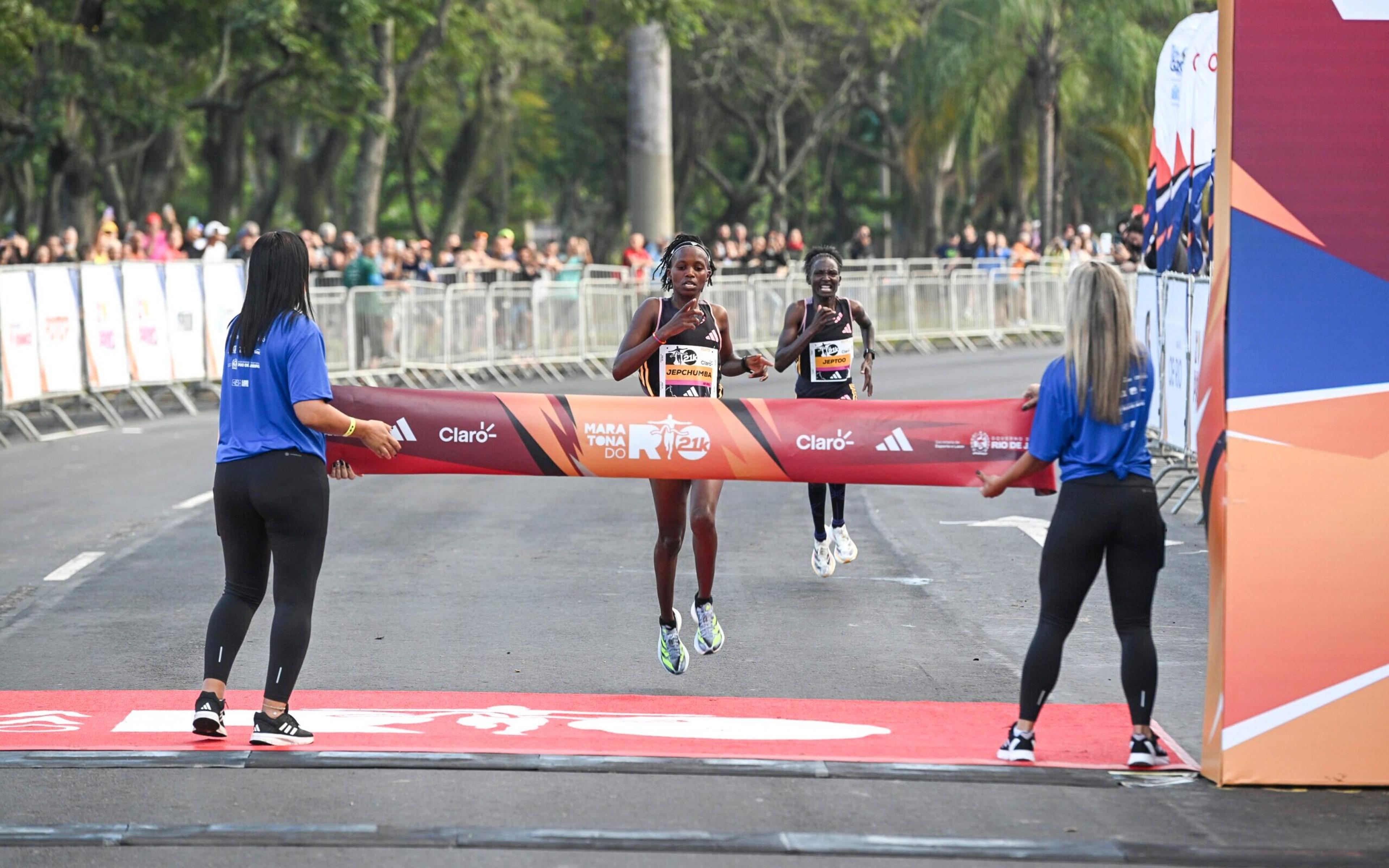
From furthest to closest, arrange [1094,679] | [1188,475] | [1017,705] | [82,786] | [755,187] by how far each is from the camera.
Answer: [755,187], [1188,475], [1094,679], [1017,705], [82,786]

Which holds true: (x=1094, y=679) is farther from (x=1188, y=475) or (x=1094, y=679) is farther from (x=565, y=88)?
(x=565, y=88)

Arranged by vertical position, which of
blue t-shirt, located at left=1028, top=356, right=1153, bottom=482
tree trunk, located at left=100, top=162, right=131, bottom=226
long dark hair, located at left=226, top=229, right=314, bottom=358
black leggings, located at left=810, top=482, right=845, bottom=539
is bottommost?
black leggings, located at left=810, top=482, right=845, bottom=539

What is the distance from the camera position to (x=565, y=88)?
→ 175ft

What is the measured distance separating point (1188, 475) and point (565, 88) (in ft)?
135

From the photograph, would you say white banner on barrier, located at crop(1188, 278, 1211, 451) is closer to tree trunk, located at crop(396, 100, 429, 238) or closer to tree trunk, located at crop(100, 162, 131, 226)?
tree trunk, located at crop(100, 162, 131, 226)

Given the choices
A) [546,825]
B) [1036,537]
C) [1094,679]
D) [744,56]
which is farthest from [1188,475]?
[744,56]

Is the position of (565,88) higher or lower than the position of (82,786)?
higher

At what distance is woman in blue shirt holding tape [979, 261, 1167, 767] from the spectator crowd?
9.89m

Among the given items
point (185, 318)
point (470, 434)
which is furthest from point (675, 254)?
point (185, 318)

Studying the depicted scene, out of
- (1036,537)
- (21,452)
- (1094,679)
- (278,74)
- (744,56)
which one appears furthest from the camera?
(744,56)

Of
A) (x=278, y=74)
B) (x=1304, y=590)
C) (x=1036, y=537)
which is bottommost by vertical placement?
(x=1036, y=537)

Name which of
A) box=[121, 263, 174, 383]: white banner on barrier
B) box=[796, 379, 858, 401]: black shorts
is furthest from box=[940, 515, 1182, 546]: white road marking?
box=[121, 263, 174, 383]: white banner on barrier

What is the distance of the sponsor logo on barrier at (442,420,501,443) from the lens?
796cm

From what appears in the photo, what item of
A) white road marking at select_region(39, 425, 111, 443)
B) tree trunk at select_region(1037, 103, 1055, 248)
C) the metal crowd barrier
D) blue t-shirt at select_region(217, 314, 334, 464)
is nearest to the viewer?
blue t-shirt at select_region(217, 314, 334, 464)
